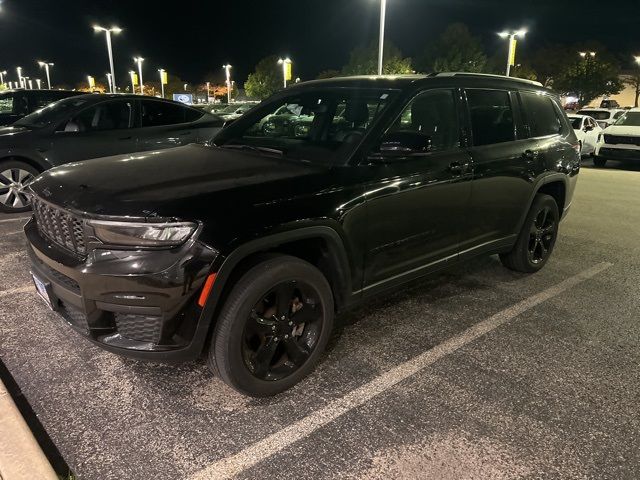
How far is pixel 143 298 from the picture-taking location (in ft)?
8.24

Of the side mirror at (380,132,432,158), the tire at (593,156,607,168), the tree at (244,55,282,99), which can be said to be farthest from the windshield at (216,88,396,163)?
the tree at (244,55,282,99)

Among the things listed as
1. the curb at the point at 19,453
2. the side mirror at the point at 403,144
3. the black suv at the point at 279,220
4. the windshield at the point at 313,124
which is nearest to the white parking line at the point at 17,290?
the black suv at the point at 279,220

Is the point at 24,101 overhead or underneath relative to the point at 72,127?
overhead

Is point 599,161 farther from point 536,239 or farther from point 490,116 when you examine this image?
point 490,116

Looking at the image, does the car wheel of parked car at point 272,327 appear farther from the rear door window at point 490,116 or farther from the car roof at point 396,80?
the rear door window at point 490,116

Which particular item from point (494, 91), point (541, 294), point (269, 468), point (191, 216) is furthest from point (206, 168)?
point (541, 294)

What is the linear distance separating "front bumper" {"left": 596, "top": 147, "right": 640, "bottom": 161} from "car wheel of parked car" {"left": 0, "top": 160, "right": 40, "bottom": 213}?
13.7 metres

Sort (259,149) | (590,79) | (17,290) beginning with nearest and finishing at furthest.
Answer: (259,149)
(17,290)
(590,79)

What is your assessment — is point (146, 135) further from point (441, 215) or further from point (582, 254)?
point (582, 254)

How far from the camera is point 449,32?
139 feet

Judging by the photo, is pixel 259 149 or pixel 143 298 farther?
pixel 259 149

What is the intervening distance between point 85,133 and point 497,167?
5.73 meters

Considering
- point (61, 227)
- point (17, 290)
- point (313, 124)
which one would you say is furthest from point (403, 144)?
point (17, 290)

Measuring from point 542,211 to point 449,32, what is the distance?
41.4 metres
